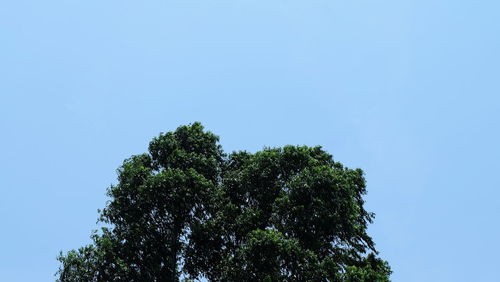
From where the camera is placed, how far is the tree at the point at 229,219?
97.6 ft

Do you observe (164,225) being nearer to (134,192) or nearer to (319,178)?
(134,192)

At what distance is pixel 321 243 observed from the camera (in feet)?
99.5

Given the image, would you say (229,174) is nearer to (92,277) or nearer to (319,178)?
(319,178)

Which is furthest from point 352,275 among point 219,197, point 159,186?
point 159,186

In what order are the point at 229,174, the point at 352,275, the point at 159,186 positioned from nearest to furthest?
the point at 352,275 → the point at 159,186 → the point at 229,174

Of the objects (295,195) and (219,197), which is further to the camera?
(219,197)

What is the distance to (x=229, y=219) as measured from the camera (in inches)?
1277

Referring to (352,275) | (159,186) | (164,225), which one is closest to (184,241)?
(164,225)

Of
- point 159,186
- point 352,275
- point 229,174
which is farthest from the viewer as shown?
point 229,174

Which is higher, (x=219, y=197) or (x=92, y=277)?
(x=219, y=197)

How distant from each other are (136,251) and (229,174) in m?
7.10

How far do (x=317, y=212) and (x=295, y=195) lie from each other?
144 centimetres

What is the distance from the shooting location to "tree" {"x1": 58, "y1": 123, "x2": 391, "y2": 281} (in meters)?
29.7

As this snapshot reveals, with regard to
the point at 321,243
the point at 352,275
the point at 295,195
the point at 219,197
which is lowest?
the point at 352,275
